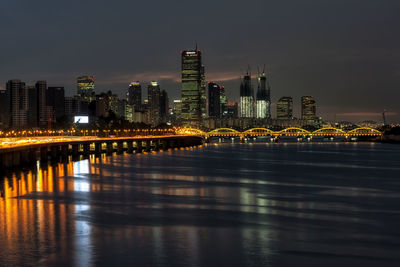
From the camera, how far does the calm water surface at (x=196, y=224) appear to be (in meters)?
23.6

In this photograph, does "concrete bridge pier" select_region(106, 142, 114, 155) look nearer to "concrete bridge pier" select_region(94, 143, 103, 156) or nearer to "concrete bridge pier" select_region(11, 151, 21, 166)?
"concrete bridge pier" select_region(94, 143, 103, 156)

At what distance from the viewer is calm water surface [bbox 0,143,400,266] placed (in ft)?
77.6

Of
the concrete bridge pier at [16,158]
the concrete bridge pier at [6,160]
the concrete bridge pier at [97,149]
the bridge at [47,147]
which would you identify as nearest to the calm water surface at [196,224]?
the concrete bridge pier at [6,160]

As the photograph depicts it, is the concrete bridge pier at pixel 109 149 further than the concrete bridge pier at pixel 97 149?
Yes

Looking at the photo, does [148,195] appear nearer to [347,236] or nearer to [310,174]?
[347,236]

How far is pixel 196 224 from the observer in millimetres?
31797

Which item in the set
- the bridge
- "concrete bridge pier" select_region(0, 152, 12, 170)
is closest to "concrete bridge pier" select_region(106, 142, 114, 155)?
the bridge

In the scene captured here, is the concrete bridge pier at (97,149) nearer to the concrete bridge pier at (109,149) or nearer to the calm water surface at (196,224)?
the concrete bridge pier at (109,149)

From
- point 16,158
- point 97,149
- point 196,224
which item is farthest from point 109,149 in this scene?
point 196,224

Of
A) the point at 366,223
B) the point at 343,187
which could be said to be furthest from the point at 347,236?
the point at 343,187

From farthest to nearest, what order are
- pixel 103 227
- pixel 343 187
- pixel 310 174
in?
pixel 310 174 → pixel 343 187 → pixel 103 227

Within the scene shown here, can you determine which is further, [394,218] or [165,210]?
[165,210]

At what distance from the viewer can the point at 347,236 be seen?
28297mm

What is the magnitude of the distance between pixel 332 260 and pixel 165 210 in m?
17.1
